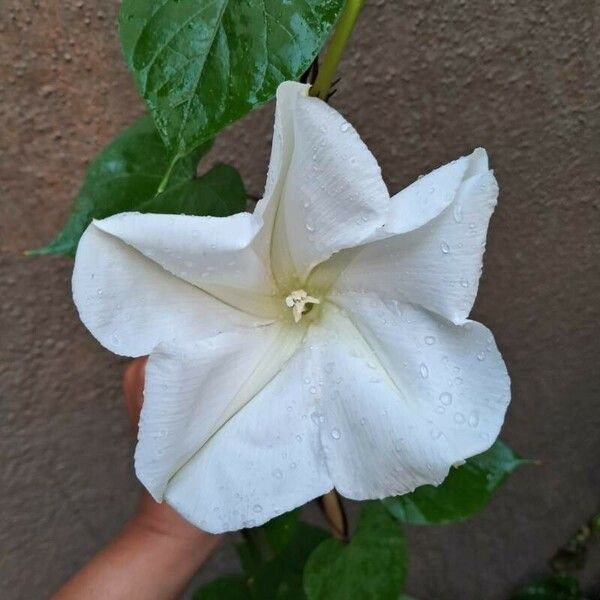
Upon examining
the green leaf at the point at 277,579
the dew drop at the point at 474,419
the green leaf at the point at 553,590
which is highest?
the dew drop at the point at 474,419

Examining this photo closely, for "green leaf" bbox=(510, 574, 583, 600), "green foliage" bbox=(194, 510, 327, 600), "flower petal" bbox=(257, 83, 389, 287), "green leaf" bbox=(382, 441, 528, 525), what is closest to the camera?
"flower petal" bbox=(257, 83, 389, 287)

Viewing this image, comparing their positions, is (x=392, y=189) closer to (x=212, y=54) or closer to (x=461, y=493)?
(x=461, y=493)

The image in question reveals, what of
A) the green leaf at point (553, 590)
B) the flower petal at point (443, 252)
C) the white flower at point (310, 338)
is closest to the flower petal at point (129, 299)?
the white flower at point (310, 338)

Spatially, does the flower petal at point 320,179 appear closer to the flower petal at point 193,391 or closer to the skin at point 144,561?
the flower petal at point 193,391

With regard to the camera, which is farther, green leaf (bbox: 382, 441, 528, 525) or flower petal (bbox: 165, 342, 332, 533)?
green leaf (bbox: 382, 441, 528, 525)

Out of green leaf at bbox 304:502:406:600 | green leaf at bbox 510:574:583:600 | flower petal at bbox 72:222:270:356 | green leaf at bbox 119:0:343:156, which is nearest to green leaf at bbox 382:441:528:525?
green leaf at bbox 304:502:406:600

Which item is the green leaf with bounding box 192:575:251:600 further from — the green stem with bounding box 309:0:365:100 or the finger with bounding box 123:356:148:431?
the green stem with bounding box 309:0:365:100
